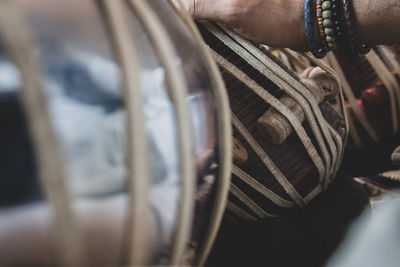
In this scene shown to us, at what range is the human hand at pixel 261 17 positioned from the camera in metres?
0.65

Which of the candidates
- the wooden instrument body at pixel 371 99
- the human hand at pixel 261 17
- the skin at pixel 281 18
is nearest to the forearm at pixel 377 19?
the skin at pixel 281 18

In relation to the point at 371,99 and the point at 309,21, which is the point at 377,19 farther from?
the point at 371,99

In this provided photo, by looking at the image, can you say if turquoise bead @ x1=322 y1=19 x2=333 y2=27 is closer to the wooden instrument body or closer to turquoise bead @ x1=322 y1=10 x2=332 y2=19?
turquoise bead @ x1=322 y1=10 x2=332 y2=19

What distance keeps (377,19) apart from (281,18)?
168 millimetres

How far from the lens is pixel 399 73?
1305 millimetres

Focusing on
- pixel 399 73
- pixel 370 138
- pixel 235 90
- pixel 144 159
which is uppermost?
pixel 144 159

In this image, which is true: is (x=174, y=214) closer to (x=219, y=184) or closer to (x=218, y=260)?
(x=219, y=184)

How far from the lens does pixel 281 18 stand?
0.67 metres

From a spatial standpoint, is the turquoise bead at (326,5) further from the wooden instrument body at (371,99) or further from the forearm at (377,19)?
the wooden instrument body at (371,99)

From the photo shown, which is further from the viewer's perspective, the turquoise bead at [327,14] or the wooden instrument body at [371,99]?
the wooden instrument body at [371,99]

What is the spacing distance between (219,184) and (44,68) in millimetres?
228

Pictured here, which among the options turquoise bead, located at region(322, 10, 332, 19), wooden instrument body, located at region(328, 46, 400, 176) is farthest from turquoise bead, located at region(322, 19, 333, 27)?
wooden instrument body, located at region(328, 46, 400, 176)

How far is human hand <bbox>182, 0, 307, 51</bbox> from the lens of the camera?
25.5 inches

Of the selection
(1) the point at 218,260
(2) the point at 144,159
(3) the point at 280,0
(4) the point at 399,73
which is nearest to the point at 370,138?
(4) the point at 399,73
